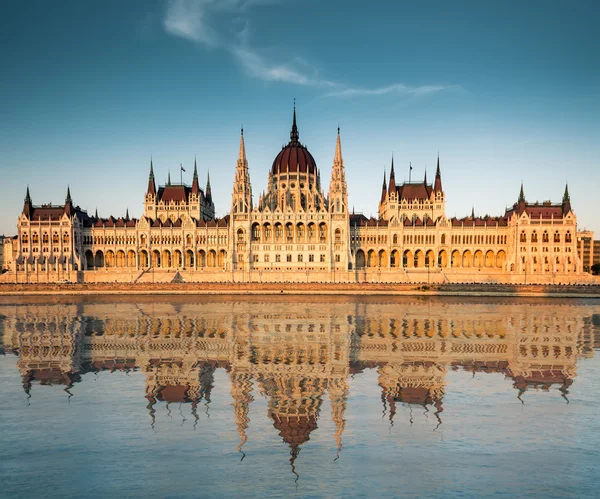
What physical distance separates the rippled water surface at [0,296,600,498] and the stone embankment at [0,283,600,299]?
40581 mm

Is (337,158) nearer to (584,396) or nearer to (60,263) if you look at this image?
(60,263)

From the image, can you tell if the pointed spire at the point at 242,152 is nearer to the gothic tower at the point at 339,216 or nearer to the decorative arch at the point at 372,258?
the gothic tower at the point at 339,216

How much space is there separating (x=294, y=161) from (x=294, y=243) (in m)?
22.8

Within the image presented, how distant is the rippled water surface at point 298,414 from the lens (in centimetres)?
1164

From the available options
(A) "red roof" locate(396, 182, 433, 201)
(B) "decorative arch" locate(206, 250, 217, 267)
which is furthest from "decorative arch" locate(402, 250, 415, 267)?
(B) "decorative arch" locate(206, 250, 217, 267)

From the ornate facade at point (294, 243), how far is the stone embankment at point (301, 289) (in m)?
10.8

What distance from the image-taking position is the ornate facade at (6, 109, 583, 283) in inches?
3590

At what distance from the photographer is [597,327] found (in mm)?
39188

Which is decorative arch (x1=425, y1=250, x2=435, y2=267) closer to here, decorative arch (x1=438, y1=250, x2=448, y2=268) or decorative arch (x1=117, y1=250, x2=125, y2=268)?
decorative arch (x1=438, y1=250, x2=448, y2=268)

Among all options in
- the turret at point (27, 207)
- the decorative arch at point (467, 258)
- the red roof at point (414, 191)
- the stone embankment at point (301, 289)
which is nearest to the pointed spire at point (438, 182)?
the red roof at point (414, 191)

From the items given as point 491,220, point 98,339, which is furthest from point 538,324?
point 491,220

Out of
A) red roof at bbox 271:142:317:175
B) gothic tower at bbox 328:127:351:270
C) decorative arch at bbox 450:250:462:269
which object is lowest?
decorative arch at bbox 450:250:462:269

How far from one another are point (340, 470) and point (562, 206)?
4021 inches

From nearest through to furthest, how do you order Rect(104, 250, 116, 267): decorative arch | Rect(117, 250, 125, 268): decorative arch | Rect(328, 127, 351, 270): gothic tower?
Rect(328, 127, 351, 270): gothic tower
Rect(104, 250, 116, 267): decorative arch
Rect(117, 250, 125, 268): decorative arch
